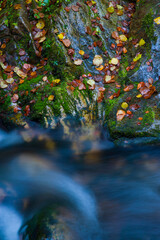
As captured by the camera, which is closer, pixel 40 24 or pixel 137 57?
pixel 137 57

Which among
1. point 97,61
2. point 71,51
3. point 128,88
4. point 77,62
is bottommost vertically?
point 128,88

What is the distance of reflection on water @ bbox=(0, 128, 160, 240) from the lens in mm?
2111

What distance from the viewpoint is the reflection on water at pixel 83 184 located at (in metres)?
2.11

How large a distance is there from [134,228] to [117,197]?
503mm

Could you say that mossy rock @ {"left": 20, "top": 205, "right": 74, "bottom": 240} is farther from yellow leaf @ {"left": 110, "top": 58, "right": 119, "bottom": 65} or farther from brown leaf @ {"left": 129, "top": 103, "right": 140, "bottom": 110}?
yellow leaf @ {"left": 110, "top": 58, "right": 119, "bottom": 65}

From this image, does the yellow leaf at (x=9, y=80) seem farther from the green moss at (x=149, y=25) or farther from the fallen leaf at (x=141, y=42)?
the green moss at (x=149, y=25)

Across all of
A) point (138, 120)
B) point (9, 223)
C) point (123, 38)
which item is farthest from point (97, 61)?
point (9, 223)

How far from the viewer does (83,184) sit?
2.80 m

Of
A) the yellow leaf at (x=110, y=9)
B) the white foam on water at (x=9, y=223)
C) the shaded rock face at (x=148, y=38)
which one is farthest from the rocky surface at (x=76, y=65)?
the white foam on water at (x=9, y=223)

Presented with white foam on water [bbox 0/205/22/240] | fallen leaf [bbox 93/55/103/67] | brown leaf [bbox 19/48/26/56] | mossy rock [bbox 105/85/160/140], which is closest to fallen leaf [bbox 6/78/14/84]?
brown leaf [bbox 19/48/26/56]

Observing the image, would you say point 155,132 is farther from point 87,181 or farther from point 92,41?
point 92,41

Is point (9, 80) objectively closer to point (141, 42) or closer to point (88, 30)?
point (88, 30)

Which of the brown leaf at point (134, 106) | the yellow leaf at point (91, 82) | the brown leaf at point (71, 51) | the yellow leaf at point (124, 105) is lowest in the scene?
the brown leaf at point (134, 106)

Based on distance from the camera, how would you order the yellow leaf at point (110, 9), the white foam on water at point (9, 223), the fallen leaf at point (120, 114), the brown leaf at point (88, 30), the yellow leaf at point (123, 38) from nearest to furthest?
1. the white foam on water at point (9, 223)
2. the fallen leaf at point (120, 114)
3. the brown leaf at point (88, 30)
4. the yellow leaf at point (123, 38)
5. the yellow leaf at point (110, 9)
